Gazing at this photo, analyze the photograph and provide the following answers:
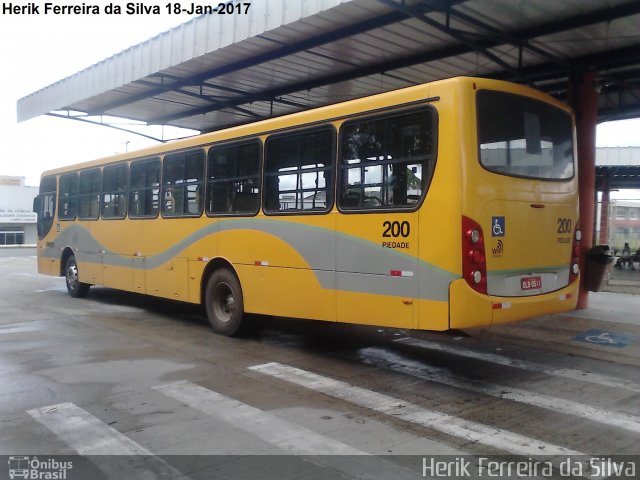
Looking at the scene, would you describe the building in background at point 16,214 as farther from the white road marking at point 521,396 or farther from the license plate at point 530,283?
the license plate at point 530,283

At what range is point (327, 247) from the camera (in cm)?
719

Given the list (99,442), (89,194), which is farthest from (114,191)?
(99,442)

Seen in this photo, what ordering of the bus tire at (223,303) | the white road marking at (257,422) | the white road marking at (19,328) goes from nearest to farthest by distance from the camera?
the white road marking at (257,422), the bus tire at (223,303), the white road marking at (19,328)

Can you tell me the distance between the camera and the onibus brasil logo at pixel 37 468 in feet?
13.1

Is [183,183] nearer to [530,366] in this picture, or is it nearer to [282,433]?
[282,433]

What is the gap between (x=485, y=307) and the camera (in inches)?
231

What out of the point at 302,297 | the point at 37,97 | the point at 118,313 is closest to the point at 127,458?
the point at 302,297

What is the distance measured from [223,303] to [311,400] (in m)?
3.88

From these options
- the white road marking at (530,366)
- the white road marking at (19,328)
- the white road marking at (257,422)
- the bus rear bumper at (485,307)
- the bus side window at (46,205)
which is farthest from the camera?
the bus side window at (46,205)

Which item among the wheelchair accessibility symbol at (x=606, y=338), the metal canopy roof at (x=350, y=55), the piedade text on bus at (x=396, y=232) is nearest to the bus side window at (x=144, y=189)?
the metal canopy roof at (x=350, y=55)

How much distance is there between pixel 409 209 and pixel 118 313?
7.62m

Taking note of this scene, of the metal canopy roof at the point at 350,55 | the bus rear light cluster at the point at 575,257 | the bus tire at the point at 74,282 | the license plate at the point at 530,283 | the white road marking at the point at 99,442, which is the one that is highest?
the metal canopy roof at the point at 350,55

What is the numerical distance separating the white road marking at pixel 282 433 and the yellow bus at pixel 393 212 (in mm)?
1899

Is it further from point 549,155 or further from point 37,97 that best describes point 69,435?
point 37,97
